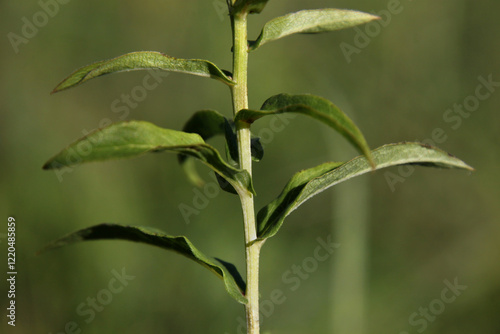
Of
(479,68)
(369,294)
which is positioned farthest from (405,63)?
(369,294)

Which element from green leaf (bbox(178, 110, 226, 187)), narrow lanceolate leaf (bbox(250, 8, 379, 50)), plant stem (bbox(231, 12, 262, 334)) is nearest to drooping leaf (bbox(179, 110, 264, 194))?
green leaf (bbox(178, 110, 226, 187))

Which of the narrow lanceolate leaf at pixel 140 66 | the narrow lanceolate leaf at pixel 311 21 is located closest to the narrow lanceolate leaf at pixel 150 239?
the narrow lanceolate leaf at pixel 140 66

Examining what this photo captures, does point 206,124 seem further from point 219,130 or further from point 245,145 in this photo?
point 245,145

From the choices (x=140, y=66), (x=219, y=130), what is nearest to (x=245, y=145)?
(x=219, y=130)

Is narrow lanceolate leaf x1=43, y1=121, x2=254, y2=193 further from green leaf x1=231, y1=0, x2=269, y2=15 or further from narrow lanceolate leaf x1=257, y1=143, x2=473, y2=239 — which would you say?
green leaf x1=231, y1=0, x2=269, y2=15

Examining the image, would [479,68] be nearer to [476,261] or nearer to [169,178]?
[476,261]
